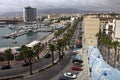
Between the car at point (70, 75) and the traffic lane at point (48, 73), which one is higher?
the car at point (70, 75)

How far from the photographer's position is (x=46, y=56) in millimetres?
54969

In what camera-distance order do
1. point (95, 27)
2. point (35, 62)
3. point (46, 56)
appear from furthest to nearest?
1. point (95, 27)
2. point (46, 56)
3. point (35, 62)

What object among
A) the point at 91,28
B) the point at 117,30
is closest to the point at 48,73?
the point at 117,30

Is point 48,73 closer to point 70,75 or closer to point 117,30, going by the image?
point 70,75

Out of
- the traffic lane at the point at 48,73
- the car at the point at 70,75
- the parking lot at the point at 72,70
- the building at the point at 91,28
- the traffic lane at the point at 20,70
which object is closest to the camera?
the car at the point at 70,75

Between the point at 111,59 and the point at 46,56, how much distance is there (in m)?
15.6

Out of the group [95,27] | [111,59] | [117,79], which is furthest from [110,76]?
[95,27]

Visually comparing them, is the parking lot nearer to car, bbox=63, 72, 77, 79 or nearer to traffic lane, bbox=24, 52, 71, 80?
traffic lane, bbox=24, 52, 71, 80

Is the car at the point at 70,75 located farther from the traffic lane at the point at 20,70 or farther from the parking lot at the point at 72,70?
the traffic lane at the point at 20,70

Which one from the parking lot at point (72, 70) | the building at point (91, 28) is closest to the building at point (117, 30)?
the building at point (91, 28)

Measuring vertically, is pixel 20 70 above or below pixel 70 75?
below

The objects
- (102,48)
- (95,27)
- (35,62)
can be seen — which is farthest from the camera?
(95,27)

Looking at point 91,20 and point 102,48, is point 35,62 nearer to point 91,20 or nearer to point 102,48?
point 102,48

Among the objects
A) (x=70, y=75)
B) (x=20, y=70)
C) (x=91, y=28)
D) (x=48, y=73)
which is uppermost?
(x=91, y=28)
